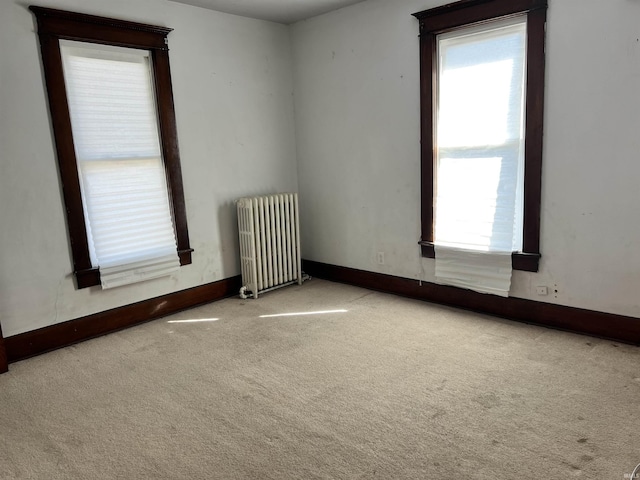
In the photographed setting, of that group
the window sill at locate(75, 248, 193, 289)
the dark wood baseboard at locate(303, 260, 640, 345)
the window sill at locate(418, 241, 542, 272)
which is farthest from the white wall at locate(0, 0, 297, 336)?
the window sill at locate(418, 241, 542, 272)

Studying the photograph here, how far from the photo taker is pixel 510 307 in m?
3.55

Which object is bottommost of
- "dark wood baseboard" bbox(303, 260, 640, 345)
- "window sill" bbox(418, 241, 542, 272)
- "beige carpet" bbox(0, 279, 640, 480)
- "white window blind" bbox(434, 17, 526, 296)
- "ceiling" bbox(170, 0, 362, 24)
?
"beige carpet" bbox(0, 279, 640, 480)

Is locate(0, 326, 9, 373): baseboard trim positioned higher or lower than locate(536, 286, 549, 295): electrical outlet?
lower

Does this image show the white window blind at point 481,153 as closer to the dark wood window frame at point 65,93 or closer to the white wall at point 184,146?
the white wall at point 184,146

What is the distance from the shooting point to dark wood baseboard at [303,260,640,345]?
3.08 m

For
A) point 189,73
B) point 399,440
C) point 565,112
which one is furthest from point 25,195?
point 565,112

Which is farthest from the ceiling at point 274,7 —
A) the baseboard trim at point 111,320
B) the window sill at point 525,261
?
the window sill at point 525,261

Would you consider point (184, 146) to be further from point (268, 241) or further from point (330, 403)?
point (330, 403)

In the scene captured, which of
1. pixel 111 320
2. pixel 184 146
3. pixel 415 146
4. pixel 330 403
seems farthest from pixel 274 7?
pixel 330 403

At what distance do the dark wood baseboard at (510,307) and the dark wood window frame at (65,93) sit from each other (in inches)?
73.8

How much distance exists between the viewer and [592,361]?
111 inches

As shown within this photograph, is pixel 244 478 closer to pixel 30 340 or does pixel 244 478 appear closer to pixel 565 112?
pixel 30 340

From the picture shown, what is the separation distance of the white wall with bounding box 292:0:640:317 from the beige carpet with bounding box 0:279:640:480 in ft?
1.79

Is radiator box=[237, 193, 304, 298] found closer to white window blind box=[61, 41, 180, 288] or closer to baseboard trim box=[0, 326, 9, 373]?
white window blind box=[61, 41, 180, 288]
